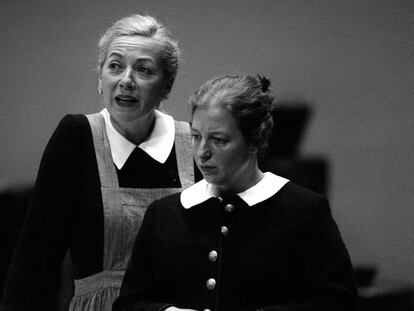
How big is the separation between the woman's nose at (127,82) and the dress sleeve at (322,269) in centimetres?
52

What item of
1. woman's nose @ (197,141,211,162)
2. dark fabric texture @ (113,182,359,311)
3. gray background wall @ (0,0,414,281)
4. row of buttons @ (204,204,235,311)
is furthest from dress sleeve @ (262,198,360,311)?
gray background wall @ (0,0,414,281)

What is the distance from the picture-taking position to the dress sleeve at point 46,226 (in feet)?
6.13

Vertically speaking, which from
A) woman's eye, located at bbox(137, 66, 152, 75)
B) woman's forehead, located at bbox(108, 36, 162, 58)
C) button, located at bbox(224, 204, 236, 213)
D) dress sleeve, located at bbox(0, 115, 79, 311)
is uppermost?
woman's forehead, located at bbox(108, 36, 162, 58)

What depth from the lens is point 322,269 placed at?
152cm

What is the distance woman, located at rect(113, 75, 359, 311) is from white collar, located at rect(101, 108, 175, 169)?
1.20 ft

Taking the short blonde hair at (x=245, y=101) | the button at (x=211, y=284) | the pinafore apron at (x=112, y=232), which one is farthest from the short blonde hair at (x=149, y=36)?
the button at (x=211, y=284)

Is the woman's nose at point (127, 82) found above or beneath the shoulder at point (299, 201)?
above

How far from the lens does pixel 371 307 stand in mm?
2148

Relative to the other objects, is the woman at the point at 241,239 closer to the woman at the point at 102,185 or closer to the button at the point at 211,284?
the button at the point at 211,284

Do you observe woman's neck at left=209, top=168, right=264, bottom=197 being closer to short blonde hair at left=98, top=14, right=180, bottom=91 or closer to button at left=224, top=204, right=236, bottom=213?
button at left=224, top=204, right=236, bottom=213

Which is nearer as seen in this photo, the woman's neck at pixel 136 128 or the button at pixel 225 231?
the button at pixel 225 231

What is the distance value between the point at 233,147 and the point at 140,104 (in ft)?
1.36

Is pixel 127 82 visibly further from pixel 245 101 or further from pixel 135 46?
pixel 245 101

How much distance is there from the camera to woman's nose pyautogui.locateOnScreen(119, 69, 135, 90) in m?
1.84
